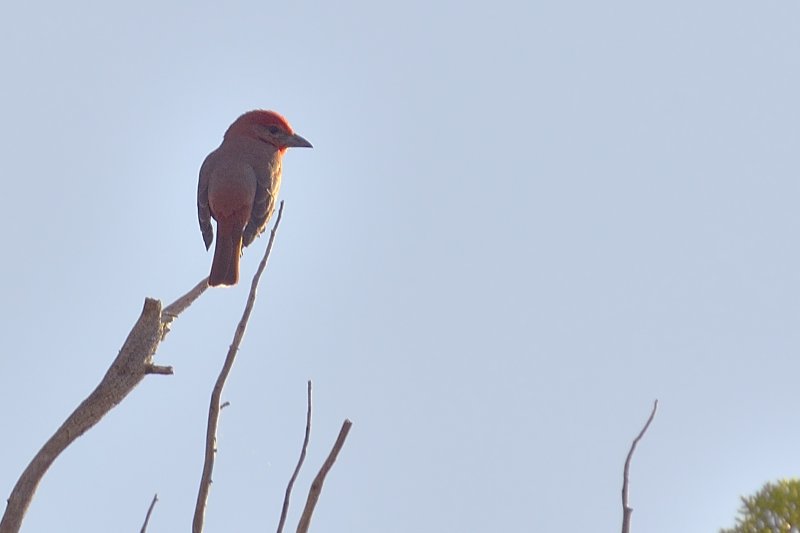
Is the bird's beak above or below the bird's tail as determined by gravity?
above

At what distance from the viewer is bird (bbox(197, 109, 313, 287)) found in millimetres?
8203

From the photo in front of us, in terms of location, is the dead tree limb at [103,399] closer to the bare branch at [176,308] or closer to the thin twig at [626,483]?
the bare branch at [176,308]

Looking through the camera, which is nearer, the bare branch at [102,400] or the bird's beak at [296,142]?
the bare branch at [102,400]

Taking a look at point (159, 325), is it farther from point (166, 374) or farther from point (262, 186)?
point (262, 186)

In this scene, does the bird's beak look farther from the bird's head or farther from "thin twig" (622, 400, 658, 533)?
"thin twig" (622, 400, 658, 533)

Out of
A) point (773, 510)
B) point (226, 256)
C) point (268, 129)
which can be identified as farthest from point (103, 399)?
point (268, 129)

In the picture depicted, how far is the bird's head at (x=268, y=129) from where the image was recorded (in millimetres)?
→ 9438

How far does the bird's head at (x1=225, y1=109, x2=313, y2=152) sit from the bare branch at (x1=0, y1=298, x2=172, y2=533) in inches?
211

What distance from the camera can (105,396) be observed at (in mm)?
3945

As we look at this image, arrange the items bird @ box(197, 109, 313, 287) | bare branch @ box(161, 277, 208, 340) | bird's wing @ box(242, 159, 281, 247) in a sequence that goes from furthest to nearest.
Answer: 1. bird's wing @ box(242, 159, 281, 247)
2. bird @ box(197, 109, 313, 287)
3. bare branch @ box(161, 277, 208, 340)

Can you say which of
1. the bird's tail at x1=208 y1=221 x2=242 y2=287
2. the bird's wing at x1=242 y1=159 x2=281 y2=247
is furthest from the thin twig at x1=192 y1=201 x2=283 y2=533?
the bird's wing at x1=242 y1=159 x2=281 y2=247

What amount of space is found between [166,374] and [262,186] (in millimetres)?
4805

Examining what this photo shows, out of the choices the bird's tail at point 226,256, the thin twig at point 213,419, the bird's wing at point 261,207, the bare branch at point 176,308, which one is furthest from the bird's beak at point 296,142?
the thin twig at point 213,419

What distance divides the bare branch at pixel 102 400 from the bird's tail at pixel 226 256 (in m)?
3.71
